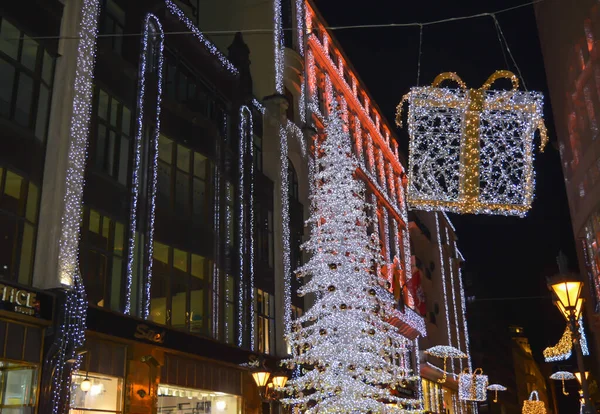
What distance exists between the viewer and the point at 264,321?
26031 mm

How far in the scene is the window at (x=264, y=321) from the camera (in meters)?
25.4

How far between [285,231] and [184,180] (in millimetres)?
7095

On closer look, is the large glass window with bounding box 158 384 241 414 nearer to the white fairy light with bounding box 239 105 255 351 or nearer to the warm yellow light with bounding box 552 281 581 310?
the white fairy light with bounding box 239 105 255 351

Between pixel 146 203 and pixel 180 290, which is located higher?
pixel 146 203

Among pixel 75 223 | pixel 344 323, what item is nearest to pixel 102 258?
pixel 75 223

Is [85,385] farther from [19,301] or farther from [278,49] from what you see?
[278,49]

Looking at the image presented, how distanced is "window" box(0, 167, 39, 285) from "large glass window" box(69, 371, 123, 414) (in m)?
2.83

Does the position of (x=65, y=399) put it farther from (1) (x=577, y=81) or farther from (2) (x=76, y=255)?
(1) (x=577, y=81)

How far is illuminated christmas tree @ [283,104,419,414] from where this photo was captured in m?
22.4

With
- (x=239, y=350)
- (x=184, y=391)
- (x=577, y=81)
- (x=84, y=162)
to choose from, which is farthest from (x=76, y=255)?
(x=577, y=81)

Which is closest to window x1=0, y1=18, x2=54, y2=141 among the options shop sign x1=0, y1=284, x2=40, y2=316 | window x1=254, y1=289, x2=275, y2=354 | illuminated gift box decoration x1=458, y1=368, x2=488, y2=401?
shop sign x1=0, y1=284, x2=40, y2=316

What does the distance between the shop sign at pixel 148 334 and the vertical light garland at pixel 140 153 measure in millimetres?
608

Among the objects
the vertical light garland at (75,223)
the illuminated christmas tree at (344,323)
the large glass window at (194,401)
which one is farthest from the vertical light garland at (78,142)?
the illuminated christmas tree at (344,323)

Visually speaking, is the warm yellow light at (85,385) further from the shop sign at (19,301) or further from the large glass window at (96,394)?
the shop sign at (19,301)
